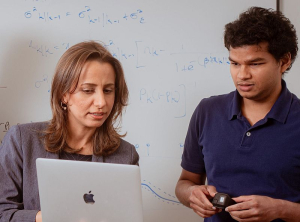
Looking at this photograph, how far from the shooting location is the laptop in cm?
106

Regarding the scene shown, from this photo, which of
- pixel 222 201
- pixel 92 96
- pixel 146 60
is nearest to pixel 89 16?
pixel 146 60

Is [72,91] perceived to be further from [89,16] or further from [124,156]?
[89,16]

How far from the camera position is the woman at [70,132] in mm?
1363

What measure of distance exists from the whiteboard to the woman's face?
470 mm

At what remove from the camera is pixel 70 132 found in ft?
4.91

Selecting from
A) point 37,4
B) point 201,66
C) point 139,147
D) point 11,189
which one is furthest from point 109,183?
point 37,4

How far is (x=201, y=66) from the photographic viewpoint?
1.86 m

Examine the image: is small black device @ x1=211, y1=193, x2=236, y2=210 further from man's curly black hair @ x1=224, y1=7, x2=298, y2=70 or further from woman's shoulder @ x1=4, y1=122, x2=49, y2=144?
woman's shoulder @ x1=4, y1=122, x2=49, y2=144

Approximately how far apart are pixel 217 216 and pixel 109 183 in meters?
0.56

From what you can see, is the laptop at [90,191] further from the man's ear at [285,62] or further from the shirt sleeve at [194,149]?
the man's ear at [285,62]

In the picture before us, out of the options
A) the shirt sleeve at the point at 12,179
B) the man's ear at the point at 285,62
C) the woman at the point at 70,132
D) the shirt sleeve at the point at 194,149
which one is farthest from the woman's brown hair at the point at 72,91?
the man's ear at the point at 285,62

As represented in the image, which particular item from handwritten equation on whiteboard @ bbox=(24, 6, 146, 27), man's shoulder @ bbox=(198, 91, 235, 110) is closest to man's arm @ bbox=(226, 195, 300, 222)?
man's shoulder @ bbox=(198, 91, 235, 110)

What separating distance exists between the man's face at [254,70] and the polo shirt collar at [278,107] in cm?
6

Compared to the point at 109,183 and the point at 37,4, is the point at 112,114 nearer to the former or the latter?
the point at 109,183
